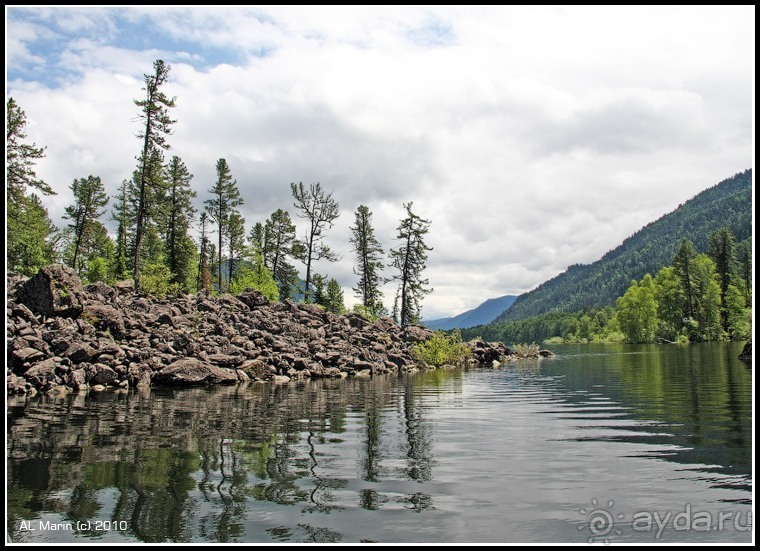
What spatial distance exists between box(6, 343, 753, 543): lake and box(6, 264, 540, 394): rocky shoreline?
26.8ft

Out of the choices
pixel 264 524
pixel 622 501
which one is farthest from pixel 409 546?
pixel 622 501

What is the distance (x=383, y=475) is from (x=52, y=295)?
2673 cm

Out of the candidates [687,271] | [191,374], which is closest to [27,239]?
[191,374]

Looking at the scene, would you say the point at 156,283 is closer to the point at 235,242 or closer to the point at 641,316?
the point at 235,242

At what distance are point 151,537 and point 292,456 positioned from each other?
4316 mm

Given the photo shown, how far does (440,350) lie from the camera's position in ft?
164

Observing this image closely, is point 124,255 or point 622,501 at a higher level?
point 124,255

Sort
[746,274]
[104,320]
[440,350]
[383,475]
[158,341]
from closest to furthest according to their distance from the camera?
[383,475] < [104,320] < [158,341] < [440,350] < [746,274]

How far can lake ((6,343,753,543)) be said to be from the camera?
607 centimetres

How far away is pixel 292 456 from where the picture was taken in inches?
393

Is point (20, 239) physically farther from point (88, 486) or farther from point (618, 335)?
point (618, 335)

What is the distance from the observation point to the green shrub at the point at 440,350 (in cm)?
4944

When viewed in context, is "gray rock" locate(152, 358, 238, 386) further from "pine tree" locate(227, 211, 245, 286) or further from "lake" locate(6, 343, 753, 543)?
"pine tree" locate(227, 211, 245, 286)

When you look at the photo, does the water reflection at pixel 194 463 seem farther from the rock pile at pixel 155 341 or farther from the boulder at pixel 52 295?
the boulder at pixel 52 295
